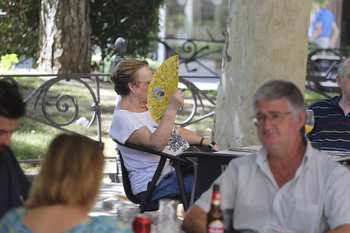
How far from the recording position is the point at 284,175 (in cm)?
288

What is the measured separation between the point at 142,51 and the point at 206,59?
12906 mm

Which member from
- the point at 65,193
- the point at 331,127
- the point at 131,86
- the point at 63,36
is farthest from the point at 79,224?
the point at 63,36

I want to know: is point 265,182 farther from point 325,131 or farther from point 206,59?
point 206,59

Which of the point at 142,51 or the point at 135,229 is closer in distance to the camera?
the point at 135,229

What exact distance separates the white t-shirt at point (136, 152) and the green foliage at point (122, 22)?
22.0 ft

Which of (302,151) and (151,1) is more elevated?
(151,1)

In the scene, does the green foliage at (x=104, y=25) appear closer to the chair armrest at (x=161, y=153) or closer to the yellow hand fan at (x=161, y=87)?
the yellow hand fan at (x=161, y=87)

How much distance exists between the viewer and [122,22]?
36.8 ft

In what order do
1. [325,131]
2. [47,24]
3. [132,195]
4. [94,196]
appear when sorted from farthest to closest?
[47,24] < [325,131] < [132,195] < [94,196]

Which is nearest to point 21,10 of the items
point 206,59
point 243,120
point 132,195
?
point 243,120

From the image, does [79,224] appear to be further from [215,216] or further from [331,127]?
[331,127]

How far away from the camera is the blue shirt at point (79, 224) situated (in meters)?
2.33

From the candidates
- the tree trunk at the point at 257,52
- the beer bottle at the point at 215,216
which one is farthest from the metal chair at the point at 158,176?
the beer bottle at the point at 215,216

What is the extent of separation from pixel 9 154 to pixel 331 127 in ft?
8.90
